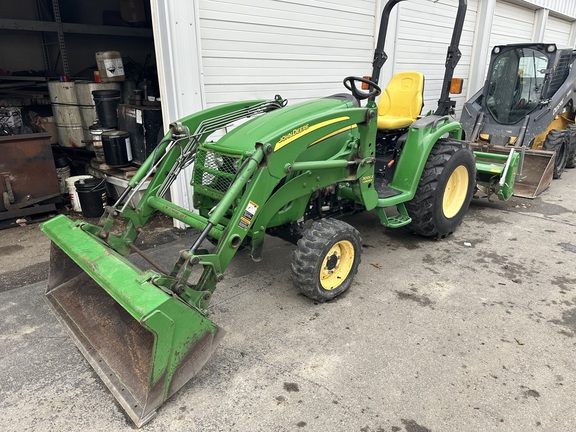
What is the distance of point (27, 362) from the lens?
8.20ft

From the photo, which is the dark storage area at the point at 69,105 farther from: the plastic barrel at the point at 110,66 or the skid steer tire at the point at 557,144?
the skid steer tire at the point at 557,144

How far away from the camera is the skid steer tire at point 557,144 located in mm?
6605

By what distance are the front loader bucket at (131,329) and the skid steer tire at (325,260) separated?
2.73 feet

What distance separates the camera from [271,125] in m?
3.00

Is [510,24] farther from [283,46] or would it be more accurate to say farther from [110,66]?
[110,66]

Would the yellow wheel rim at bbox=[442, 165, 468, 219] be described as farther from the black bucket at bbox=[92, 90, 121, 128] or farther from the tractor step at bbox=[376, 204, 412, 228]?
the black bucket at bbox=[92, 90, 121, 128]

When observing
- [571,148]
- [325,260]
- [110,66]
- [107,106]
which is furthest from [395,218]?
[571,148]

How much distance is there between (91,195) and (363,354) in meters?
3.71

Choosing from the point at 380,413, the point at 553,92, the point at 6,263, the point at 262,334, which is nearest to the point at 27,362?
the point at 262,334

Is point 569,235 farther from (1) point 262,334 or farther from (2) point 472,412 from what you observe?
(1) point 262,334

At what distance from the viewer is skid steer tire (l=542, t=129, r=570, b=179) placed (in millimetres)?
6605

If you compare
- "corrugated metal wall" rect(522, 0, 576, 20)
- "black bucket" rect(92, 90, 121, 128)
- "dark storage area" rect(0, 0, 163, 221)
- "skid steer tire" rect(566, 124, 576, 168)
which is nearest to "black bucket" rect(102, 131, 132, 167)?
"dark storage area" rect(0, 0, 163, 221)

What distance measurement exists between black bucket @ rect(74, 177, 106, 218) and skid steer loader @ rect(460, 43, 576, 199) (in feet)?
17.4

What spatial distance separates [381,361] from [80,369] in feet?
5.81
